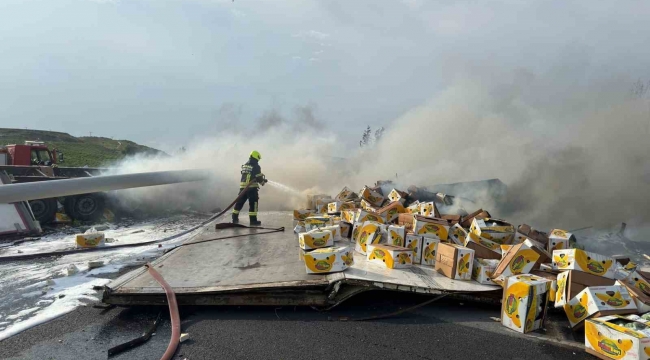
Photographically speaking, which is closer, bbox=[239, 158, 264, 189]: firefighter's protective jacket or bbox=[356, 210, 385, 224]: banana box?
bbox=[356, 210, 385, 224]: banana box

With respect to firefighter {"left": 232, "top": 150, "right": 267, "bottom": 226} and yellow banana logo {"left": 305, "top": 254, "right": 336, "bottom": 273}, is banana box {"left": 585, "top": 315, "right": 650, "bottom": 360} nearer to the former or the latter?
yellow banana logo {"left": 305, "top": 254, "right": 336, "bottom": 273}

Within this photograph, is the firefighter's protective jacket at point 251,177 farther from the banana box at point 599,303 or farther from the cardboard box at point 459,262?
the banana box at point 599,303

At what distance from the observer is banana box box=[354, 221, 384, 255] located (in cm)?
525

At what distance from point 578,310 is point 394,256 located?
6.21ft

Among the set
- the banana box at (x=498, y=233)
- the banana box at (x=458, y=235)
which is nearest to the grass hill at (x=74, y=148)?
the banana box at (x=458, y=235)

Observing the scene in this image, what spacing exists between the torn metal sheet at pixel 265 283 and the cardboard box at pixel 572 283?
0.60m

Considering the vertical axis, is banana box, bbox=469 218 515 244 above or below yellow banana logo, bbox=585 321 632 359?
above

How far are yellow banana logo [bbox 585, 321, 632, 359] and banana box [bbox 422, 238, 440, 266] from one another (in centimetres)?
Answer: 188

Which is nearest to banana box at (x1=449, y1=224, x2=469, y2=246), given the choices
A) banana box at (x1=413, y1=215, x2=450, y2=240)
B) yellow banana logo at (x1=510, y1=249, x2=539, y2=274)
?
banana box at (x1=413, y1=215, x2=450, y2=240)

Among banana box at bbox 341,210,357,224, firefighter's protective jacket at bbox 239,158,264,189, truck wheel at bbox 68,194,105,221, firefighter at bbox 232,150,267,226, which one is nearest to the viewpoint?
banana box at bbox 341,210,357,224

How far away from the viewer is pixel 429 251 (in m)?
4.93

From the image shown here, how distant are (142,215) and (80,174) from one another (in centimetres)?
274

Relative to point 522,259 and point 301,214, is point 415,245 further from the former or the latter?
point 301,214

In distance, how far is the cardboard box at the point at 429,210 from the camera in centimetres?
661
